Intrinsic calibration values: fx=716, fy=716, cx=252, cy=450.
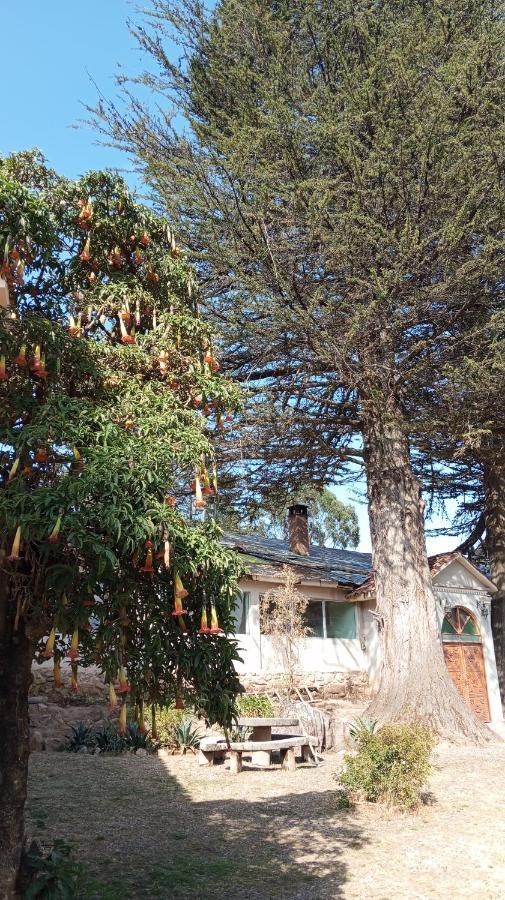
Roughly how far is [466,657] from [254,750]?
998 centimetres

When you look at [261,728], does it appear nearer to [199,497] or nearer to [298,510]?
[199,497]

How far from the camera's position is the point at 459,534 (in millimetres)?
22750

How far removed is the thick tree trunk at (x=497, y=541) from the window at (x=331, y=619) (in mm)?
4060

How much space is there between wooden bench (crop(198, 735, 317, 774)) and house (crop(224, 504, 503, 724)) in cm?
570

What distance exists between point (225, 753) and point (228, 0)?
47.8 ft

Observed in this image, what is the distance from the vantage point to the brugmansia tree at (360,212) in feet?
40.9

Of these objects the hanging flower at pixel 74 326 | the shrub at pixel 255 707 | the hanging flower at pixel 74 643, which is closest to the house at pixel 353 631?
the shrub at pixel 255 707

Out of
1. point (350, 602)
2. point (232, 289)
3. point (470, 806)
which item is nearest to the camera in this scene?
point (470, 806)

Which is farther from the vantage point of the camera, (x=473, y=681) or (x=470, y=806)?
(x=473, y=681)

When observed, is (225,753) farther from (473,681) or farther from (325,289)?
(473,681)

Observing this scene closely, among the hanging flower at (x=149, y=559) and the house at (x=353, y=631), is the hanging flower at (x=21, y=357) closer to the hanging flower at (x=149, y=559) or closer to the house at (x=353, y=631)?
the hanging flower at (x=149, y=559)

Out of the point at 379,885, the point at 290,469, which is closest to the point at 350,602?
the point at 290,469

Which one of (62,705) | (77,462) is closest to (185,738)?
(62,705)

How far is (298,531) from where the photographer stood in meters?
23.6
